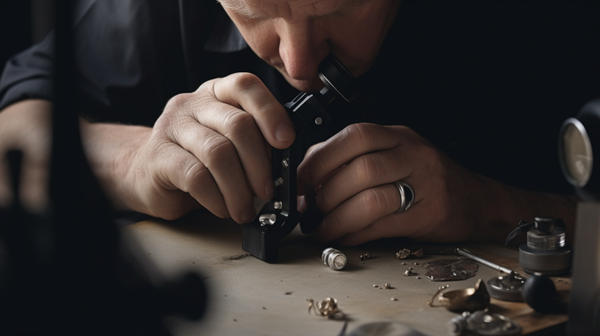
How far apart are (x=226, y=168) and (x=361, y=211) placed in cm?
32

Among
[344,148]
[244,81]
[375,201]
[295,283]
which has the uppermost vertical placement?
[244,81]

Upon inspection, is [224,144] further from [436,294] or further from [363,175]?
[436,294]

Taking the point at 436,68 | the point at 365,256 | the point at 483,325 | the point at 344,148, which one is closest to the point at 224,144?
the point at 344,148

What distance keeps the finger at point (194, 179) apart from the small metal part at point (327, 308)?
0.42 metres

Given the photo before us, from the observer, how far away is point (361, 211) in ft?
4.11

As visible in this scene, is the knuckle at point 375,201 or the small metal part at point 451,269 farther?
the knuckle at point 375,201

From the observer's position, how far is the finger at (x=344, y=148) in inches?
49.5

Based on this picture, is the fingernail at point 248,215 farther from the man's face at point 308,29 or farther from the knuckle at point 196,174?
the man's face at point 308,29

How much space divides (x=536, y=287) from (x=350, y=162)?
521 mm

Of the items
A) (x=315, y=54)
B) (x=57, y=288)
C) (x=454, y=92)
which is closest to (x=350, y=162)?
(x=315, y=54)

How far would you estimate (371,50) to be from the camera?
1.62m

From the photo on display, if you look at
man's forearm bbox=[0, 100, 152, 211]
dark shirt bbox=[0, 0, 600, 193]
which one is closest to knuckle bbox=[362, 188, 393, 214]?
man's forearm bbox=[0, 100, 152, 211]

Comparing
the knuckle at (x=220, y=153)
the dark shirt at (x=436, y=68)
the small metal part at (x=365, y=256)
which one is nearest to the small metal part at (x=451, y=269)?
the small metal part at (x=365, y=256)

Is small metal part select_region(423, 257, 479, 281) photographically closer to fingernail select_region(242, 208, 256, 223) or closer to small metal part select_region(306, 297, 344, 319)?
small metal part select_region(306, 297, 344, 319)
